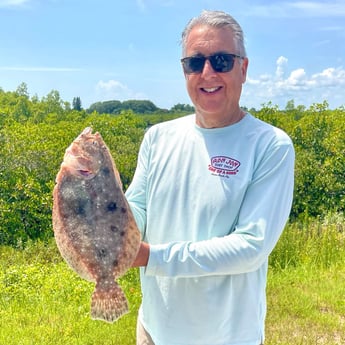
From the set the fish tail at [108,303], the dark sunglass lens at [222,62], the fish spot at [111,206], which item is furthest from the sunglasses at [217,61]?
the fish tail at [108,303]

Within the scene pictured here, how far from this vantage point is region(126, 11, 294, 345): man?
208cm

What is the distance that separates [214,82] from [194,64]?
122mm

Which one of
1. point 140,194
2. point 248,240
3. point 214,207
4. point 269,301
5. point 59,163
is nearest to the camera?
point 248,240

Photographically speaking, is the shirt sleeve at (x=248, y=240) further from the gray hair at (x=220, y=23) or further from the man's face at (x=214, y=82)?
the gray hair at (x=220, y=23)

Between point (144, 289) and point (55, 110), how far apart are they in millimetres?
47062

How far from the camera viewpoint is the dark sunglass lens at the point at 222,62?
221 centimetres

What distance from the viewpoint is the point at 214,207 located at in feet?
7.13

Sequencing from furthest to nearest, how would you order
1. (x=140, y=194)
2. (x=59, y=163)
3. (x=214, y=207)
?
(x=59, y=163)
(x=140, y=194)
(x=214, y=207)

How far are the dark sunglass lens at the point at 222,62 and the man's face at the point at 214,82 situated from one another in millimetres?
17

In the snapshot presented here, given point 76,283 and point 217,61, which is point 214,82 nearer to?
point 217,61

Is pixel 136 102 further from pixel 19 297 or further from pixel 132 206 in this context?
pixel 132 206

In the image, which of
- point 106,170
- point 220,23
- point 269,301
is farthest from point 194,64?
point 269,301

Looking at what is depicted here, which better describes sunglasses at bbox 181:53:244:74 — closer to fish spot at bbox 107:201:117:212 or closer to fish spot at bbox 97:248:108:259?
fish spot at bbox 107:201:117:212

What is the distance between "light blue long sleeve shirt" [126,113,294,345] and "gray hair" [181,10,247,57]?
333 mm
